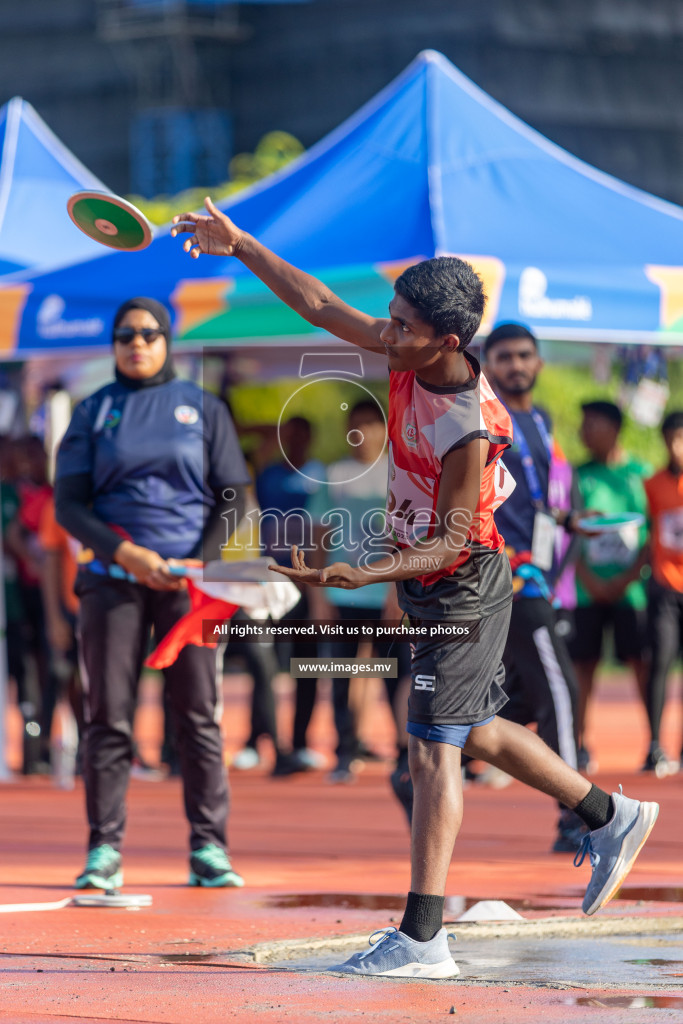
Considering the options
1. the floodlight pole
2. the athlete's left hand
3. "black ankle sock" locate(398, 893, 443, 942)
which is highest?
the athlete's left hand

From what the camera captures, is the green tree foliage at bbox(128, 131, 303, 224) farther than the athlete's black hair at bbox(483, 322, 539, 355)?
Yes

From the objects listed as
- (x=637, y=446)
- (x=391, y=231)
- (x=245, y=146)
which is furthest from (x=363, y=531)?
(x=245, y=146)

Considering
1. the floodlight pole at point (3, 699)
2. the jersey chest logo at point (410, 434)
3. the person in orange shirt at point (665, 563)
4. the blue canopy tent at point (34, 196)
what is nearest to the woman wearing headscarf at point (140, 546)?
the jersey chest logo at point (410, 434)

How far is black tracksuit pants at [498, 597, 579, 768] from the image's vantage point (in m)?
6.36

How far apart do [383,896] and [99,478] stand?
5.98 ft

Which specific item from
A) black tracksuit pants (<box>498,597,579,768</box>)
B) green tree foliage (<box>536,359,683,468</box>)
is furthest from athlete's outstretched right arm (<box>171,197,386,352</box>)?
green tree foliage (<box>536,359,683,468</box>)

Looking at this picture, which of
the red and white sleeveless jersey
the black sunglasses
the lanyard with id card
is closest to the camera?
the red and white sleeveless jersey

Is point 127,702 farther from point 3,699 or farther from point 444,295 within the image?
point 3,699

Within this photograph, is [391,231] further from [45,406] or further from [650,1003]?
[650,1003]

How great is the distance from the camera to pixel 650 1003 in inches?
153

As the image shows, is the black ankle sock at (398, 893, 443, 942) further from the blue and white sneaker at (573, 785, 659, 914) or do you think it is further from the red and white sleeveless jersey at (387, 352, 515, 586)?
the red and white sleeveless jersey at (387, 352, 515, 586)

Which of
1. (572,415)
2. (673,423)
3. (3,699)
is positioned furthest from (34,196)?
(572,415)

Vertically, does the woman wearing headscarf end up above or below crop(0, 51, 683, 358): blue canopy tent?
below

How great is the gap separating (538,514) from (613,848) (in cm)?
223
